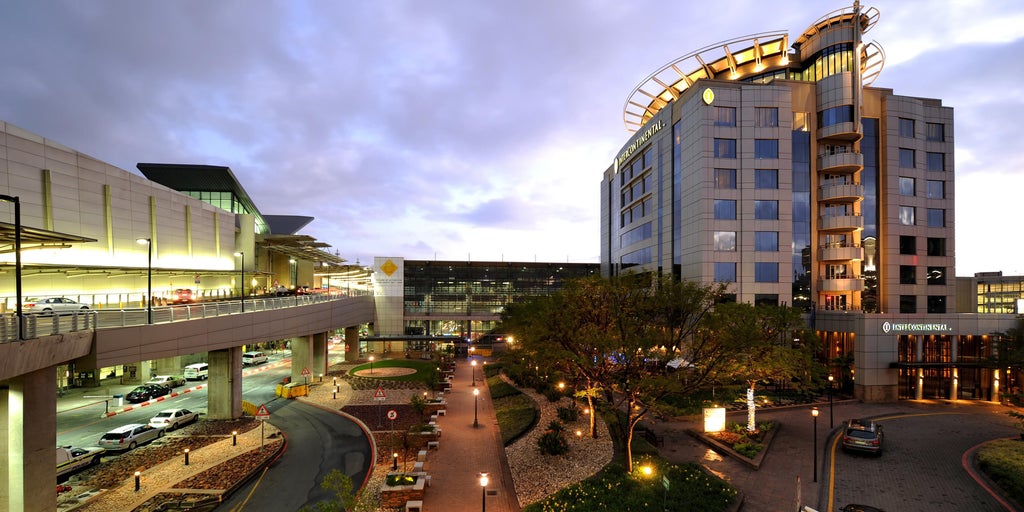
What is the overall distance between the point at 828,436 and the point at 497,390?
27259mm

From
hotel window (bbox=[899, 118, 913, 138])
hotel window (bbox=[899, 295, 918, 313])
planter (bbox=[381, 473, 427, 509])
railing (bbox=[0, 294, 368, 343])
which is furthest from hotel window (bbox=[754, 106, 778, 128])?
railing (bbox=[0, 294, 368, 343])

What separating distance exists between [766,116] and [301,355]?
184ft

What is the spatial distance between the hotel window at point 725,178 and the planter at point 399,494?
42.0 metres

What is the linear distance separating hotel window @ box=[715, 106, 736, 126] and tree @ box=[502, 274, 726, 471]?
24.5 m

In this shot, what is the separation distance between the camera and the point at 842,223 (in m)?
47.1

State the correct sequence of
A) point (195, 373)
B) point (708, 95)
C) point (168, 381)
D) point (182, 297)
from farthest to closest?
point (195, 373) < point (168, 381) < point (708, 95) < point (182, 297)

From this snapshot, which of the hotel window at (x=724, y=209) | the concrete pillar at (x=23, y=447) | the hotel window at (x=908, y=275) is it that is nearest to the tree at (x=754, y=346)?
the hotel window at (x=724, y=209)

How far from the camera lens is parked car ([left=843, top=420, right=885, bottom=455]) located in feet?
85.1

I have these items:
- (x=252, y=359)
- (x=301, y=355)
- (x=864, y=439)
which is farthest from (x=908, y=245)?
(x=252, y=359)

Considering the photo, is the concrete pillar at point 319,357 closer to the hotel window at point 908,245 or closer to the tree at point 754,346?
the tree at point 754,346

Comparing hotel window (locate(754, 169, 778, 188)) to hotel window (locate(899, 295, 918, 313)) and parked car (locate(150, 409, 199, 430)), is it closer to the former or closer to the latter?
hotel window (locate(899, 295, 918, 313))

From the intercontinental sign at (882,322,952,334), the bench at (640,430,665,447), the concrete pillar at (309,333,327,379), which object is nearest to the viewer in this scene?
the bench at (640,430,665,447)

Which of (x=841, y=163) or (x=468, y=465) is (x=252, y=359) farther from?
(x=841, y=163)

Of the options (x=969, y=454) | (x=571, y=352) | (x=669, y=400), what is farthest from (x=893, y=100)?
(x=571, y=352)
